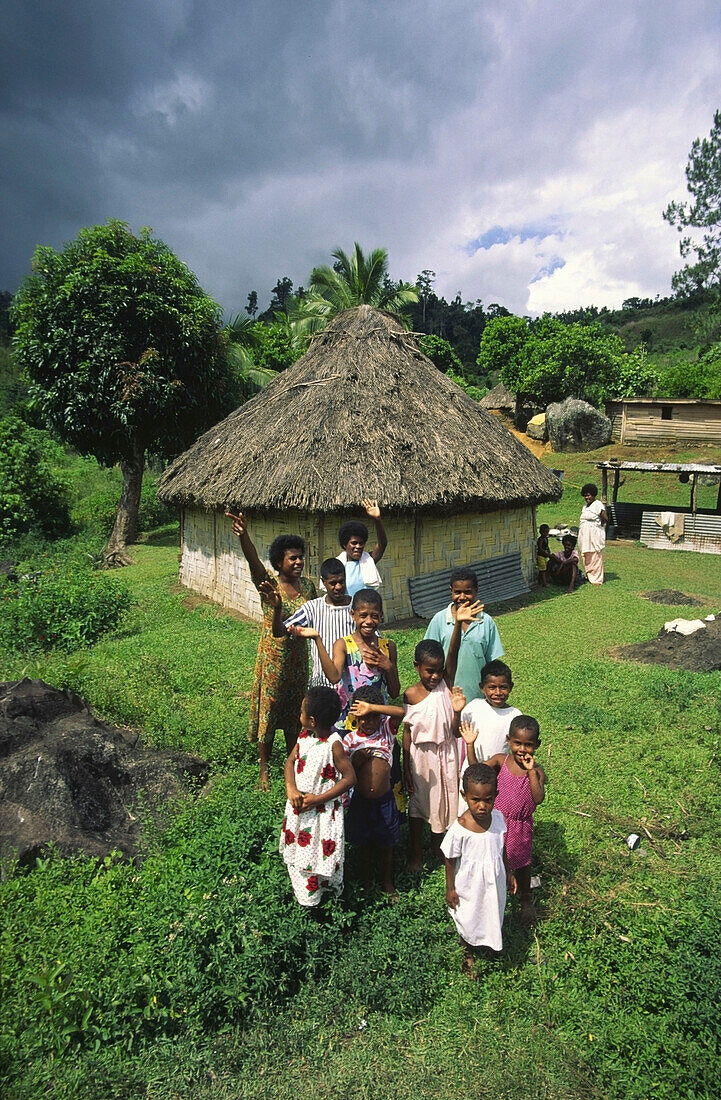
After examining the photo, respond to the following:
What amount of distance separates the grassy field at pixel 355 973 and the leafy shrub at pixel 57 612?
448 centimetres

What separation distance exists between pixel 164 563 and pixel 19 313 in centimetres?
688

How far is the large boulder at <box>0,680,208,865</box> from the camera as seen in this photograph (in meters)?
3.63

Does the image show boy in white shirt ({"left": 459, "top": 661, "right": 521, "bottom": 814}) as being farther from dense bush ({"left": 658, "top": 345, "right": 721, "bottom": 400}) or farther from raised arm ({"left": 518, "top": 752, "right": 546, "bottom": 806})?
dense bush ({"left": 658, "top": 345, "right": 721, "bottom": 400})

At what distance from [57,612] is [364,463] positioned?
179 inches

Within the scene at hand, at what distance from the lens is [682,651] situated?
724cm

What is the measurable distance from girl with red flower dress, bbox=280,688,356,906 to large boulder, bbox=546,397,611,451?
26.0 metres

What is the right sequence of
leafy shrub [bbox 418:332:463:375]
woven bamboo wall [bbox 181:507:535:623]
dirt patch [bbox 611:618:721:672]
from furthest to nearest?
leafy shrub [bbox 418:332:463:375], woven bamboo wall [bbox 181:507:535:623], dirt patch [bbox 611:618:721:672]

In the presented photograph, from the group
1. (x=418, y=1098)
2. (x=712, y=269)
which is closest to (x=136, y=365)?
A: (x=418, y=1098)

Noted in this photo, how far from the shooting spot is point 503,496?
10.0 m

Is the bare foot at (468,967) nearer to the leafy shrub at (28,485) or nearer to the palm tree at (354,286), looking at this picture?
the leafy shrub at (28,485)

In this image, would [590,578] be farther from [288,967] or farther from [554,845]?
[288,967]

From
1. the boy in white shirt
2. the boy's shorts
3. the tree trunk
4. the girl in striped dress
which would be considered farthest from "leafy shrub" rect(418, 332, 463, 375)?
the boy's shorts

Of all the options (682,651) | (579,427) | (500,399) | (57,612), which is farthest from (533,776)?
(500,399)

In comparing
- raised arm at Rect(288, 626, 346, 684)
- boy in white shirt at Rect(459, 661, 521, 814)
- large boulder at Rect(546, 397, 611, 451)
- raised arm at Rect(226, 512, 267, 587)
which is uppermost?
large boulder at Rect(546, 397, 611, 451)
